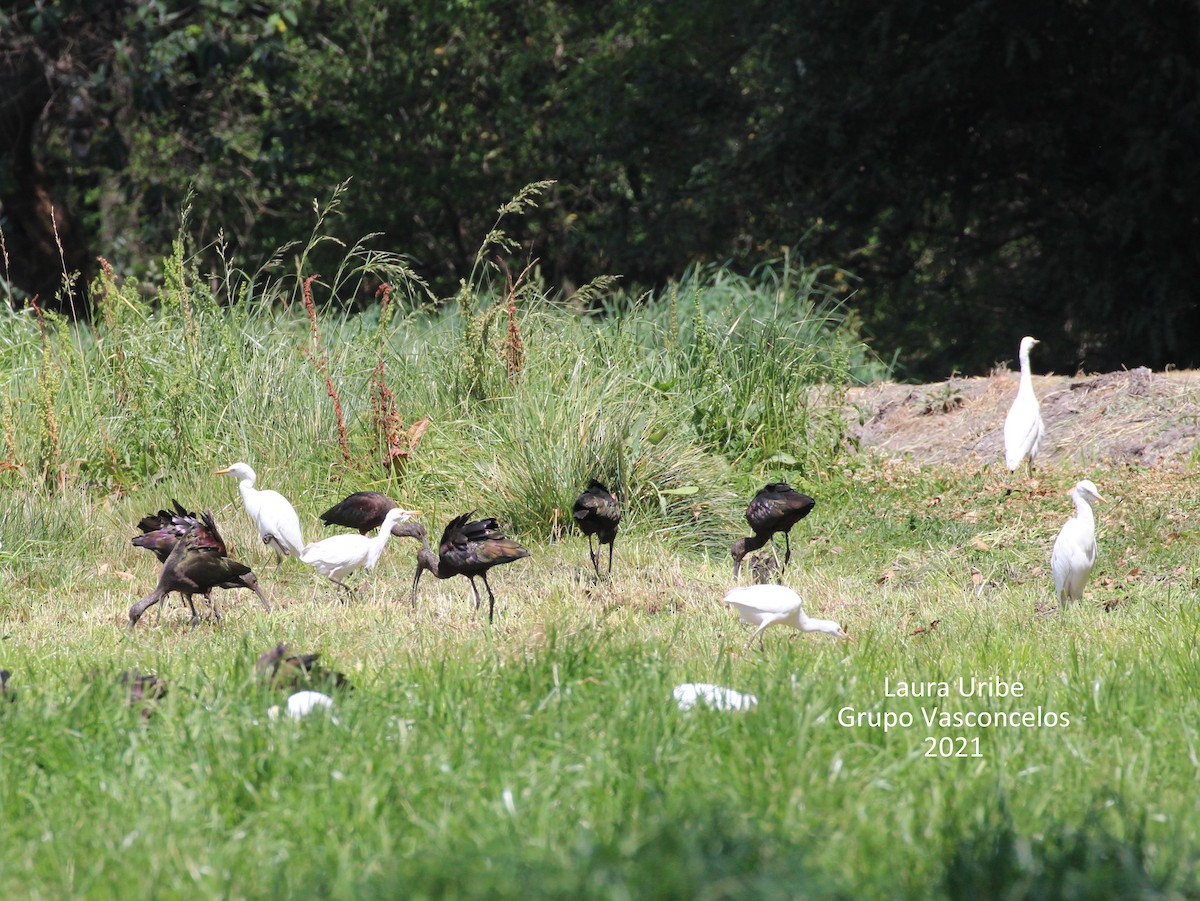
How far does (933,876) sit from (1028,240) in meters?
19.1

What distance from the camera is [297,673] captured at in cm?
409

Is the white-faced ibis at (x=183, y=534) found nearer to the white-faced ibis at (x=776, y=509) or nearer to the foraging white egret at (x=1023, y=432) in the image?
Result: the white-faced ibis at (x=776, y=509)

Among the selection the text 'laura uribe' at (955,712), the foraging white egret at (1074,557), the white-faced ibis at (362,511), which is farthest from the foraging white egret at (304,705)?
the foraging white egret at (1074,557)

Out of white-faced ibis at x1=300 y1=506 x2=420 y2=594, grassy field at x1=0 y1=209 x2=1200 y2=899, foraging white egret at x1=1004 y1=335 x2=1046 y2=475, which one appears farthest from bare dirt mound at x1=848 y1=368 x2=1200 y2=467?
white-faced ibis at x1=300 y1=506 x2=420 y2=594

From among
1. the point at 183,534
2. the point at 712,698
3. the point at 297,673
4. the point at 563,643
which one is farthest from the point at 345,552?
the point at 712,698

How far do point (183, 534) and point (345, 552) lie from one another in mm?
755

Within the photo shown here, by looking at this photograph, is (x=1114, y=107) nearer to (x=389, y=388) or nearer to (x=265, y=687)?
(x=389, y=388)

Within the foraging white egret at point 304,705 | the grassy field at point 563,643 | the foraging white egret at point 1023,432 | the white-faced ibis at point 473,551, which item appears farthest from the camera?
the foraging white egret at point 1023,432

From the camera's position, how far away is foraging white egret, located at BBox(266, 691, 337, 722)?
3.71 m

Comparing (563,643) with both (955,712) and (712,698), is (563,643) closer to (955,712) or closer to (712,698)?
(712,698)

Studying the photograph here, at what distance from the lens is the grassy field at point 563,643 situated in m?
2.96

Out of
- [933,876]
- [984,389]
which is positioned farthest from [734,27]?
[933,876]

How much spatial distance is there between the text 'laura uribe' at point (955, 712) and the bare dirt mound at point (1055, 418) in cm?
513

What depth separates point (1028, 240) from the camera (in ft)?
67.2
